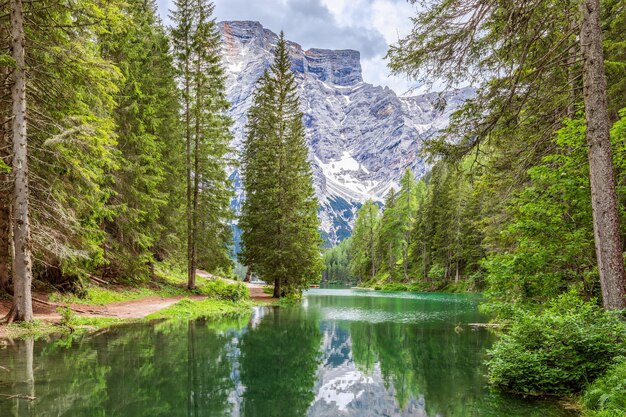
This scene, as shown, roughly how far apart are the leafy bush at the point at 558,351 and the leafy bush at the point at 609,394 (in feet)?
1.20

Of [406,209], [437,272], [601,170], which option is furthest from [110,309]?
[406,209]

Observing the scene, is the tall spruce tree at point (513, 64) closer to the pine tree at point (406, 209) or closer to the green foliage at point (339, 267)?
the pine tree at point (406, 209)

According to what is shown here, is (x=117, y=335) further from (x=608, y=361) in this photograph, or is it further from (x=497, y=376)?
(x=608, y=361)

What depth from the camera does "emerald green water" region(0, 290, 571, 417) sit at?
640 cm

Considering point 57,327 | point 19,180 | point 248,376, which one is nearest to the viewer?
point 248,376

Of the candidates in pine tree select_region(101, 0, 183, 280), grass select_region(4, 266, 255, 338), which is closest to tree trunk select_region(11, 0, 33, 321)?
grass select_region(4, 266, 255, 338)

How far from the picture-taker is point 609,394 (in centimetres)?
538

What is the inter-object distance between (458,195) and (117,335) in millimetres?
42732

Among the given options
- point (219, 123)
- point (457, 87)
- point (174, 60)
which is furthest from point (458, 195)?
point (457, 87)

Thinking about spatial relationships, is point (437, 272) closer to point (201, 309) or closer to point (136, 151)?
point (201, 309)

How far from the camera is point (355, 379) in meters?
8.68

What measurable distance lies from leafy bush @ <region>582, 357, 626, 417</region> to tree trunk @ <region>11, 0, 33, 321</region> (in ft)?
45.2

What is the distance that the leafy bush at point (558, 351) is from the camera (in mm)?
6418

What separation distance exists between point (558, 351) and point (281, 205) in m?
22.3
